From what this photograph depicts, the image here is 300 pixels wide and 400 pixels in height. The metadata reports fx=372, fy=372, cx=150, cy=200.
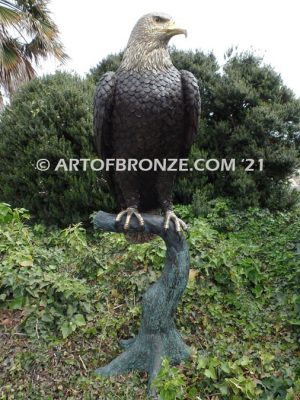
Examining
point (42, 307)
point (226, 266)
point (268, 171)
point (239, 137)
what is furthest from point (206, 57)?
point (42, 307)

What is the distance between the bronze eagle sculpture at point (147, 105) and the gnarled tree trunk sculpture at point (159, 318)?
0.62ft

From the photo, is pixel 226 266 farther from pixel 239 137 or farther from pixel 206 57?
pixel 206 57

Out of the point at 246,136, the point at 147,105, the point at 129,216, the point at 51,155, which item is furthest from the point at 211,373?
the point at 246,136

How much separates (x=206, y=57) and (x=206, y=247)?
133 inches

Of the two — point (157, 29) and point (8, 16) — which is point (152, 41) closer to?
point (157, 29)

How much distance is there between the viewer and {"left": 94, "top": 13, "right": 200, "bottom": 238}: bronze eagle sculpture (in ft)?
6.55

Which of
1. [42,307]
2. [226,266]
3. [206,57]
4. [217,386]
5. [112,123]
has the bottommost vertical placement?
[217,386]

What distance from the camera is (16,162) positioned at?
466 centimetres

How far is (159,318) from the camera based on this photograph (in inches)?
93.7

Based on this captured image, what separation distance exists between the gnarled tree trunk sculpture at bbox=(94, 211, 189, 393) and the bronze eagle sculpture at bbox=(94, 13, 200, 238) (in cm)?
19

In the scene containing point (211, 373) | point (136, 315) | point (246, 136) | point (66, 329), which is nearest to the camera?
point (211, 373)

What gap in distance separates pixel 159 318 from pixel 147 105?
1.32 m

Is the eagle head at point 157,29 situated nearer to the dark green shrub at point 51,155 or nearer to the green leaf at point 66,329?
the green leaf at point 66,329

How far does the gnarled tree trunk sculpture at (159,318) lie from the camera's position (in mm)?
2342
